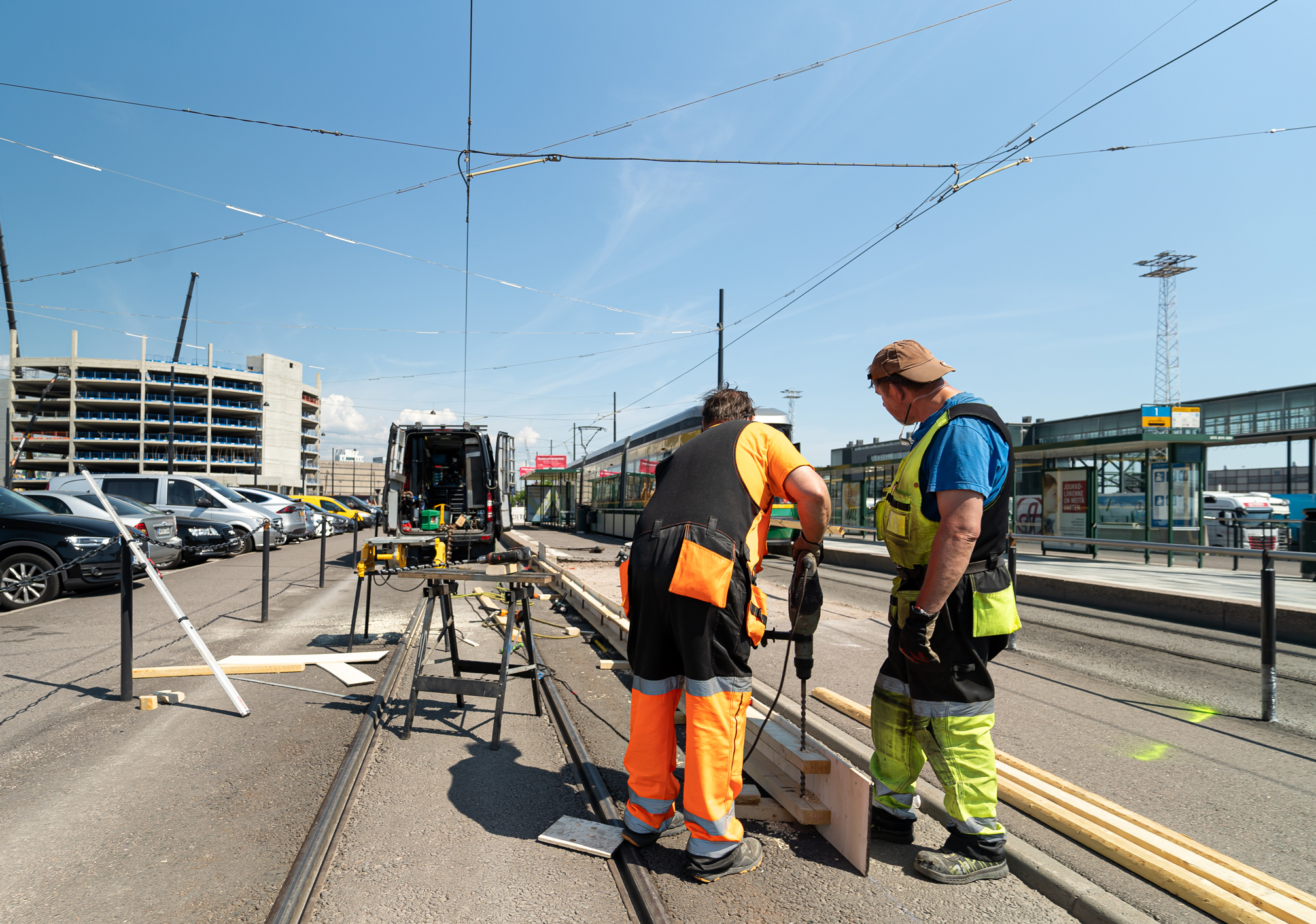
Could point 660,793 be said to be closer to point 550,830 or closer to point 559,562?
point 550,830

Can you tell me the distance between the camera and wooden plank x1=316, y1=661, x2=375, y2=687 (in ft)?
18.3

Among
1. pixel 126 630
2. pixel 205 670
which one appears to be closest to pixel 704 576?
pixel 126 630

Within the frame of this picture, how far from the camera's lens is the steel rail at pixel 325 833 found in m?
2.44

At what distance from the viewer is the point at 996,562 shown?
108 inches

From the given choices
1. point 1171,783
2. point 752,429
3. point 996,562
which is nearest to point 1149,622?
point 1171,783

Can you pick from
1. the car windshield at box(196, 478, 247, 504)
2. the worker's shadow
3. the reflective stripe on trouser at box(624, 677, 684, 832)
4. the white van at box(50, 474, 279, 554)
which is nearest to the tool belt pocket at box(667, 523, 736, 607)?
the reflective stripe on trouser at box(624, 677, 684, 832)

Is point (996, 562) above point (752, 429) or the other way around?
the other way around

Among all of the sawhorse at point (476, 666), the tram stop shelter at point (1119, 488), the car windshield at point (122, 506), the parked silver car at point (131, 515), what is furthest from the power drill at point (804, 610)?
the tram stop shelter at point (1119, 488)

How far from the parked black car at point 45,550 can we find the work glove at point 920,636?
9680mm

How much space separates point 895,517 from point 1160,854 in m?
1.59

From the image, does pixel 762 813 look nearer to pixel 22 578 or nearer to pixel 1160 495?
pixel 22 578

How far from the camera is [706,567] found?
8.66 ft

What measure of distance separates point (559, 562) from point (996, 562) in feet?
40.0

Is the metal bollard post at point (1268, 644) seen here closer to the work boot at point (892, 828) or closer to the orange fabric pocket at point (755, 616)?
the work boot at point (892, 828)
